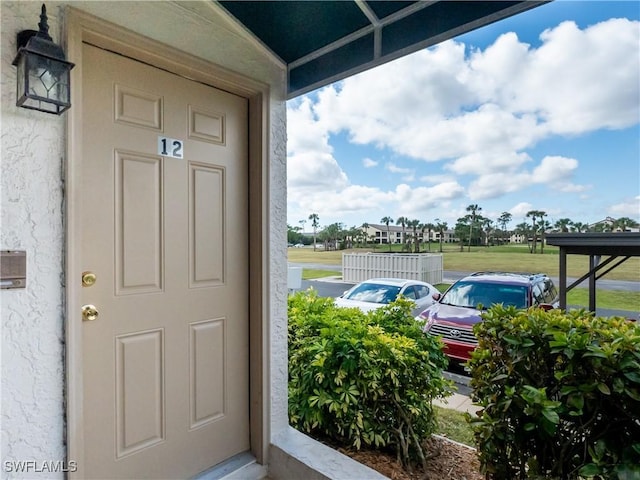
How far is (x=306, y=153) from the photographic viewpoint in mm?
7188

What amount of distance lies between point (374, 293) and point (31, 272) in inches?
213

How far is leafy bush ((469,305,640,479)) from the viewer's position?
109 cm

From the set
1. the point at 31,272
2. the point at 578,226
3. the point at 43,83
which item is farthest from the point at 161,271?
the point at 578,226

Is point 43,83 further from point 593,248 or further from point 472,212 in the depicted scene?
point 472,212

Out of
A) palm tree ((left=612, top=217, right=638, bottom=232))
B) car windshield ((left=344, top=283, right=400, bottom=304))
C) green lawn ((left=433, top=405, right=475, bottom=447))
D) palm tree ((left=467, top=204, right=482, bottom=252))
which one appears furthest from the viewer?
palm tree ((left=467, top=204, right=482, bottom=252))

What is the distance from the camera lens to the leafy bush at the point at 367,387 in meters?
1.82

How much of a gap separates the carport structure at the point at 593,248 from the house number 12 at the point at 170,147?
378 centimetres

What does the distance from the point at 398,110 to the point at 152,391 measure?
7610 millimetres

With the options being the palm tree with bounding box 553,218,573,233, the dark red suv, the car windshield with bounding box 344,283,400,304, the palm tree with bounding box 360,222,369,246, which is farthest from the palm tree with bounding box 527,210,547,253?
the palm tree with bounding box 360,222,369,246

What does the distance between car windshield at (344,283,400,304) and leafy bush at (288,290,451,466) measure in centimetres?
378

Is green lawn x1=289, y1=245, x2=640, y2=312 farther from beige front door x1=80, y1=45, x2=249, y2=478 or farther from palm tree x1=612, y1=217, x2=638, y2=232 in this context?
beige front door x1=80, y1=45, x2=249, y2=478

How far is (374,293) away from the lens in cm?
602

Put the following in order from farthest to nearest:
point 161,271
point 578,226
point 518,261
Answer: point 518,261
point 578,226
point 161,271

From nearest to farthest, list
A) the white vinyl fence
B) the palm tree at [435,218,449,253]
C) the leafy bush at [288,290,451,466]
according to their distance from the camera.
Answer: the leafy bush at [288,290,451,466] < the palm tree at [435,218,449,253] < the white vinyl fence
